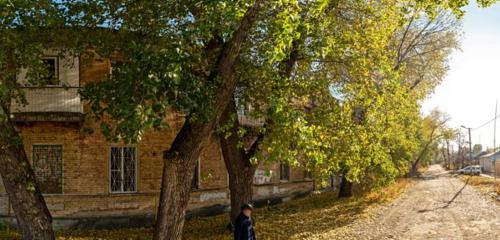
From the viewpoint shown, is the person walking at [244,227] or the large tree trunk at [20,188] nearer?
the large tree trunk at [20,188]

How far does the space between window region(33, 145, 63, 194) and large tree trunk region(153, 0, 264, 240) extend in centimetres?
952

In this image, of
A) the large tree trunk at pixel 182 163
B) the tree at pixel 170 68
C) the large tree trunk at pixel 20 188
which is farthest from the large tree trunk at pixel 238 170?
the large tree trunk at pixel 20 188

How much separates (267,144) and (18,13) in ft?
19.8

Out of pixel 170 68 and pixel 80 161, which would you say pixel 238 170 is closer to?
pixel 80 161

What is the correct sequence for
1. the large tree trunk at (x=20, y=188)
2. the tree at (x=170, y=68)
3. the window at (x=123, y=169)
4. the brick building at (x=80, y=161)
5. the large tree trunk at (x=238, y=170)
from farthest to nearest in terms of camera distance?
1. the window at (x=123, y=169)
2. the brick building at (x=80, y=161)
3. the large tree trunk at (x=238, y=170)
4. the large tree trunk at (x=20, y=188)
5. the tree at (x=170, y=68)

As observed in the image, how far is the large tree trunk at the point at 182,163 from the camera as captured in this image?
949cm

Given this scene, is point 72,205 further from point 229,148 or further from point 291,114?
point 291,114

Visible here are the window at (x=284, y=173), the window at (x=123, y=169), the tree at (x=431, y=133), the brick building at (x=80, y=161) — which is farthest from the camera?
the tree at (x=431, y=133)

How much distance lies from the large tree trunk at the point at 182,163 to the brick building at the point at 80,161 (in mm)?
7143

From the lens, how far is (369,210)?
855 inches

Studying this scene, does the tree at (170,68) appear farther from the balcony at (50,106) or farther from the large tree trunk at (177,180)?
the balcony at (50,106)

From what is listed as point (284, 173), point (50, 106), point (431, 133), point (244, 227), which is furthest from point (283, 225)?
point (431, 133)

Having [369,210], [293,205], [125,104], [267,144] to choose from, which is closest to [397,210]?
[369,210]

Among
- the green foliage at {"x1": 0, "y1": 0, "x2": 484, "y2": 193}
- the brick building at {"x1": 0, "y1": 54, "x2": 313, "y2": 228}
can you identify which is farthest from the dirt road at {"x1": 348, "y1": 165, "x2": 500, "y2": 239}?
the brick building at {"x1": 0, "y1": 54, "x2": 313, "y2": 228}
